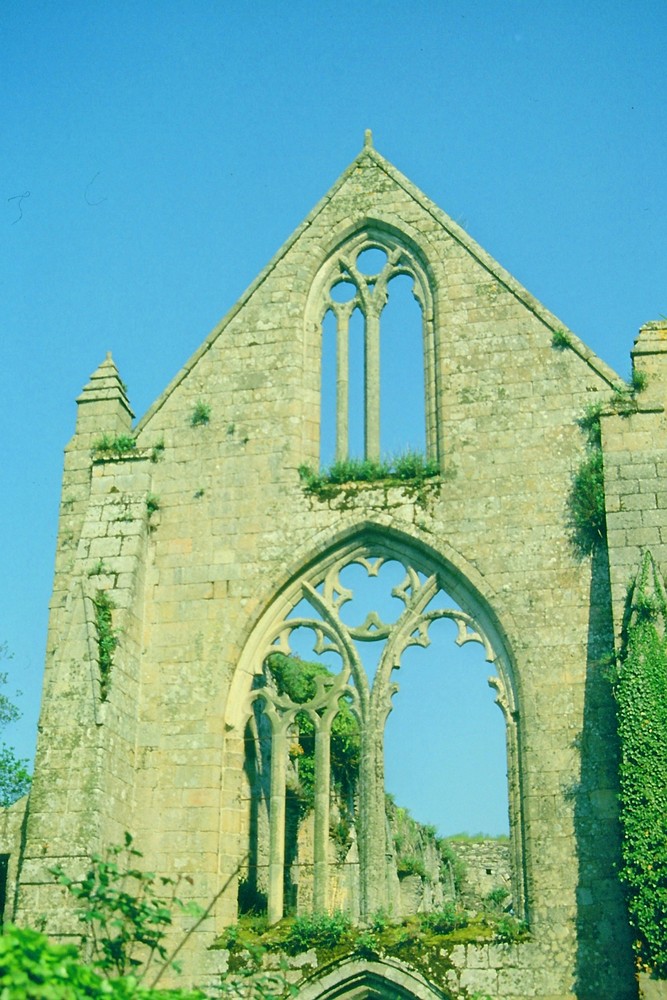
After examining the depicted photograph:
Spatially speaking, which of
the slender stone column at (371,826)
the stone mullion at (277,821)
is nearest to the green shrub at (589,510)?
the slender stone column at (371,826)

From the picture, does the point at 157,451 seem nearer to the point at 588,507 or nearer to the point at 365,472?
the point at 365,472

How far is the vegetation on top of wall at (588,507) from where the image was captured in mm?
13531

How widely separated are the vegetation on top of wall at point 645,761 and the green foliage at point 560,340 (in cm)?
286

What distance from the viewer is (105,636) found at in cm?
1358

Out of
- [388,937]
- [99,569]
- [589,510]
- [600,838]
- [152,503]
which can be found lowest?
[388,937]

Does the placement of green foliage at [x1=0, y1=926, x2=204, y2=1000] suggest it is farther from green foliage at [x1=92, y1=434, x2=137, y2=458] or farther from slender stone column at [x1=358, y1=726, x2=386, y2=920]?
green foliage at [x1=92, y1=434, x2=137, y2=458]

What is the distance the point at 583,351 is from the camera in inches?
570

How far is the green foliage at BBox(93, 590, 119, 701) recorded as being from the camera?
1332cm

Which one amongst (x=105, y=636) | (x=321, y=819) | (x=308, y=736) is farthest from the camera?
(x=308, y=736)

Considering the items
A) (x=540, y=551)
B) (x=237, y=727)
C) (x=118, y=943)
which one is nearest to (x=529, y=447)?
(x=540, y=551)

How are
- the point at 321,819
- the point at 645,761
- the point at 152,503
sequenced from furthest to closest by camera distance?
the point at 152,503, the point at 321,819, the point at 645,761

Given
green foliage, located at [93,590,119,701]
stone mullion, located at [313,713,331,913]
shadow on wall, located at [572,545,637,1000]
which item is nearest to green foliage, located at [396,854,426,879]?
stone mullion, located at [313,713,331,913]

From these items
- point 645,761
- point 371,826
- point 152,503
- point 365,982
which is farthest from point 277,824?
point 645,761

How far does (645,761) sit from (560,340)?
15.1 ft
